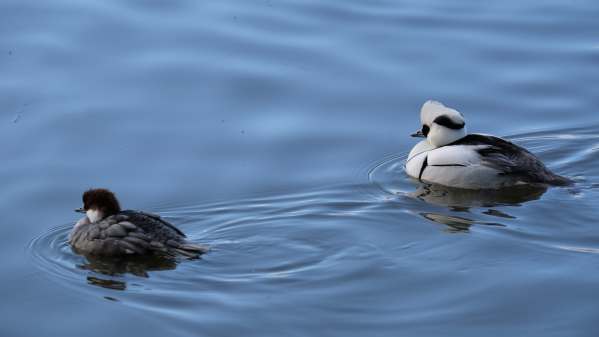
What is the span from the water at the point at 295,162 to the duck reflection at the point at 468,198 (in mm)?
48

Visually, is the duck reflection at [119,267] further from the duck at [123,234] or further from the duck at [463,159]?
the duck at [463,159]

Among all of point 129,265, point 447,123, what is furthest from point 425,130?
point 129,265

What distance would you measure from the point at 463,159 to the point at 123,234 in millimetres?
4447

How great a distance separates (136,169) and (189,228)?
1.73 m

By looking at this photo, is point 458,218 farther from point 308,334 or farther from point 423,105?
point 308,334

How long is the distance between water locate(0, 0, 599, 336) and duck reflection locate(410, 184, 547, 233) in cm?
5

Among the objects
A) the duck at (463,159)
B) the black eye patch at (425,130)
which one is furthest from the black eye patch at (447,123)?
the black eye patch at (425,130)

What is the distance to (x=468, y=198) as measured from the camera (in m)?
13.3

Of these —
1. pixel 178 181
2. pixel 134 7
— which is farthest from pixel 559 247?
pixel 134 7

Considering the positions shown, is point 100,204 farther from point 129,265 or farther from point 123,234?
point 129,265

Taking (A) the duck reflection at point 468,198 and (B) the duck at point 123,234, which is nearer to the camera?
(B) the duck at point 123,234

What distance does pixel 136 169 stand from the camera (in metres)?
13.5

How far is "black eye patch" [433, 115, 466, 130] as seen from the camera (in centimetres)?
1411

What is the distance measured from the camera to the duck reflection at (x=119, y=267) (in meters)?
10.8
